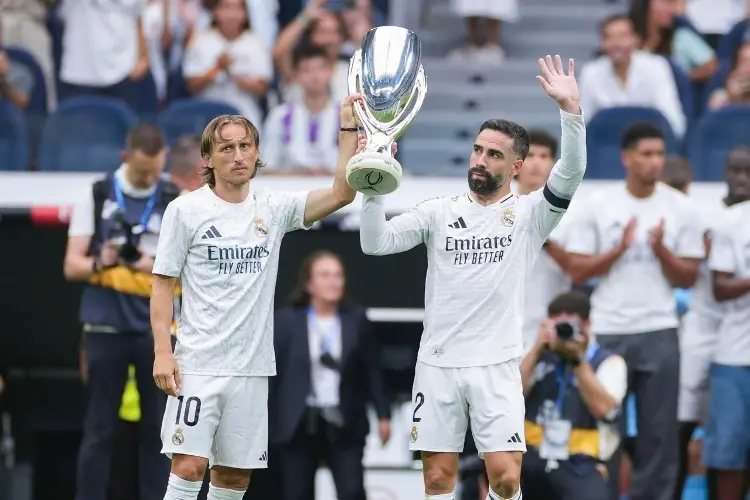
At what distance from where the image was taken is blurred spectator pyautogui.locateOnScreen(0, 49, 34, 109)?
1253 centimetres

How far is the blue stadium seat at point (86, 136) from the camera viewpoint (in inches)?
457

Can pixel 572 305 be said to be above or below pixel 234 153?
below

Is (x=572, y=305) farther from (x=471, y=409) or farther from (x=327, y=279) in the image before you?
(x=327, y=279)

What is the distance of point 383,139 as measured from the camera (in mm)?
6988

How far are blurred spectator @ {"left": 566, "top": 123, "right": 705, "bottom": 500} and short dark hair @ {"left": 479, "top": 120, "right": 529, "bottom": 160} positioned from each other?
2087mm

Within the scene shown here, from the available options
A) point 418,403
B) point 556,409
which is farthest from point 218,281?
point 556,409

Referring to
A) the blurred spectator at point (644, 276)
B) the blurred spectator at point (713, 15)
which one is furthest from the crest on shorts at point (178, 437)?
the blurred spectator at point (713, 15)

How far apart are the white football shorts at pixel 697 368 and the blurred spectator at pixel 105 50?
5127mm

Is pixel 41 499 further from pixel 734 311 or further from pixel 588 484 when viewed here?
pixel 734 311

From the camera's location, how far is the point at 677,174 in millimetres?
10453

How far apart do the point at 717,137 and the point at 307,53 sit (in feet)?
10.5

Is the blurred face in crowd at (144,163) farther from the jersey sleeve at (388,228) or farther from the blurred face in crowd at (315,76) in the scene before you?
the blurred face in crowd at (315,76)

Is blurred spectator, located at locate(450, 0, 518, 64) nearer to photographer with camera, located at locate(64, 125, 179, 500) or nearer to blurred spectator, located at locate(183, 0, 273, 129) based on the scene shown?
blurred spectator, located at locate(183, 0, 273, 129)

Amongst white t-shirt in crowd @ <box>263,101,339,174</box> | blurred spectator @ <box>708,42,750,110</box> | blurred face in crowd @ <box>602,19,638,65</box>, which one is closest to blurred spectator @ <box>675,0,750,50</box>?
blurred spectator @ <box>708,42,750,110</box>
